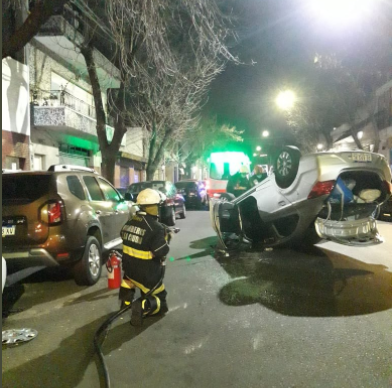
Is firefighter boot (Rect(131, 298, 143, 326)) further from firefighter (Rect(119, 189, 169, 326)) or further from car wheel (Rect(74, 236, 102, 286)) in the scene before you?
car wheel (Rect(74, 236, 102, 286))

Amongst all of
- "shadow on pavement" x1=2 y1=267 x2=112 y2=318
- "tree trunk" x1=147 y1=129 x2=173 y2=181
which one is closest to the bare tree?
"tree trunk" x1=147 y1=129 x2=173 y2=181

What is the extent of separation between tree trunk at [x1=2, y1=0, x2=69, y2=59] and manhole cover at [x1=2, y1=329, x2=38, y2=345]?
5.67 meters

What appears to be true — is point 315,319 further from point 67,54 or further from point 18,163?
point 67,54

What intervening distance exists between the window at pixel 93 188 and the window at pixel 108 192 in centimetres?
19

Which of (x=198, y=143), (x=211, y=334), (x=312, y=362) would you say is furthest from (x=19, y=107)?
(x=198, y=143)

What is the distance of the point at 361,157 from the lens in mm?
5645

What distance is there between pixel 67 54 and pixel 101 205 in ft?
38.1

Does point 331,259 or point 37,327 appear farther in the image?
point 331,259

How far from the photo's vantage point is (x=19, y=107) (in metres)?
13.1

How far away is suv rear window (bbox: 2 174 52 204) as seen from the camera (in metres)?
5.26

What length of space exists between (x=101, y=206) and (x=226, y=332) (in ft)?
11.7

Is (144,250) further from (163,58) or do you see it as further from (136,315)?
(163,58)

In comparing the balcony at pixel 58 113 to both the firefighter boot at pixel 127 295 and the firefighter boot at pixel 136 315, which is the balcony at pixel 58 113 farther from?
the firefighter boot at pixel 136 315

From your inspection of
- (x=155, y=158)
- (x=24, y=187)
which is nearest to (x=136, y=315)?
(x=24, y=187)
